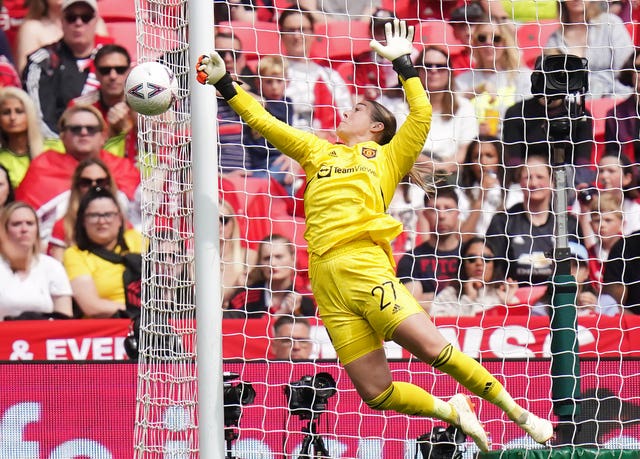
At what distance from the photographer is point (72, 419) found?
6.67 m

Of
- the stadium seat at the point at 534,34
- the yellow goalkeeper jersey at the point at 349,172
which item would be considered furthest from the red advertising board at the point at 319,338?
the stadium seat at the point at 534,34

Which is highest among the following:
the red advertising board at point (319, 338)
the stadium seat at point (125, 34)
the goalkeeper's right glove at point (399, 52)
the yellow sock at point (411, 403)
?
the stadium seat at point (125, 34)

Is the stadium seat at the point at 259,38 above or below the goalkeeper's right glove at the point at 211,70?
above

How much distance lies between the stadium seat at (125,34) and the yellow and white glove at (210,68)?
3.77 meters

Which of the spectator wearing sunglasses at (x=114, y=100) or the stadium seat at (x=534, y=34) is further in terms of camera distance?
the spectator wearing sunglasses at (x=114, y=100)

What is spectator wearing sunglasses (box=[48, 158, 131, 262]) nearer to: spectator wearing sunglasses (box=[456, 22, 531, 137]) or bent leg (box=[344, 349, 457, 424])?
spectator wearing sunglasses (box=[456, 22, 531, 137])

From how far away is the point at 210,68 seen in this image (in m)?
5.41

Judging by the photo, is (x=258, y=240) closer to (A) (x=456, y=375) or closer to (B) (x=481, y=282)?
(B) (x=481, y=282)

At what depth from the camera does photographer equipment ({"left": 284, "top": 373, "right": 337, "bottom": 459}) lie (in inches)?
Answer: 238

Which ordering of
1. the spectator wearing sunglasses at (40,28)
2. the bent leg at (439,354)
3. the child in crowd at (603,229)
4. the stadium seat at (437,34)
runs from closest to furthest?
1. the bent leg at (439,354)
2. the child in crowd at (603,229)
3. the stadium seat at (437,34)
4. the spectator wearing sunglasses at (40,28)

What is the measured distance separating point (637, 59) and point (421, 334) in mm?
3673

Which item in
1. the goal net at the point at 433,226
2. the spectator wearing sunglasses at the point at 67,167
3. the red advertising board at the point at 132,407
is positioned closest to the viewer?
the goal net at the point at 433,226

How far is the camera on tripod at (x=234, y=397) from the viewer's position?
5.94 metres

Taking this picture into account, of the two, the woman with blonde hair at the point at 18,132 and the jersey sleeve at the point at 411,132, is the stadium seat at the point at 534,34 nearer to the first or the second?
the jersey sleeve at the point at 411,132
